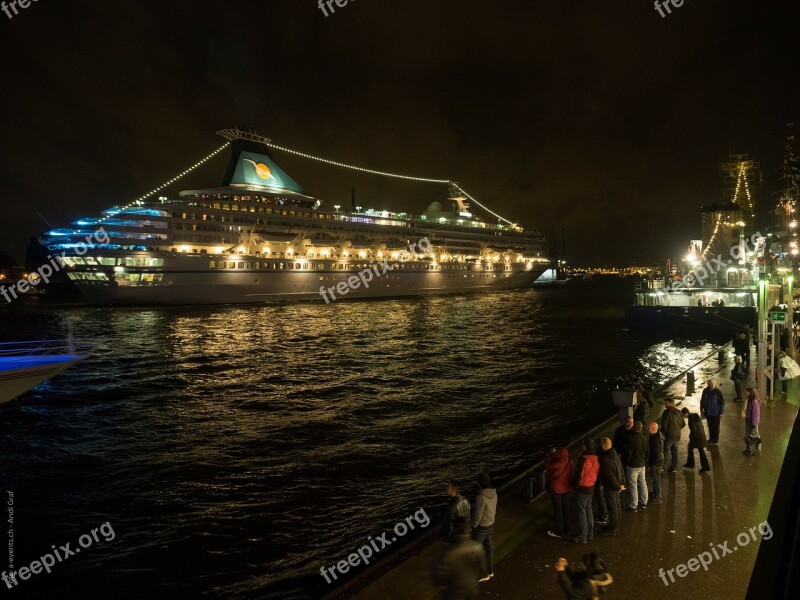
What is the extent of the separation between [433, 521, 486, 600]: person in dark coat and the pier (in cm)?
20

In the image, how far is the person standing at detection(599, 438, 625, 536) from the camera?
18.4 feet

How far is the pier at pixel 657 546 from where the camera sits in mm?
4684

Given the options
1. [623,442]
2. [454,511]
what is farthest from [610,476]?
[454,511]

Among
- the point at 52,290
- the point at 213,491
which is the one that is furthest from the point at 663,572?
the point at 52,290

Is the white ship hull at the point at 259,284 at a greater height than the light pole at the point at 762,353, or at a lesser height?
greater

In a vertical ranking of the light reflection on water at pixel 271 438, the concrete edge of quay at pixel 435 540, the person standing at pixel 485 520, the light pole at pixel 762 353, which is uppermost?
the light pole at pixel 762 353

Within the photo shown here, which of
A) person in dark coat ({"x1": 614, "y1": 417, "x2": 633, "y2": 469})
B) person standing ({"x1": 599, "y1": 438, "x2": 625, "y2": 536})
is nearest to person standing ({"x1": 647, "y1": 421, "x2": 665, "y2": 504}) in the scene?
person in dark coat ({"x1": 614, "y1": 417, "x2": 633, "y2": 469})

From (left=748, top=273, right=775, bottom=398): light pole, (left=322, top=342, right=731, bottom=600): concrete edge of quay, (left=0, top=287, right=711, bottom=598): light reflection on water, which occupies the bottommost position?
(left=0, top=287, right=711, bottom=598): light reflection on water

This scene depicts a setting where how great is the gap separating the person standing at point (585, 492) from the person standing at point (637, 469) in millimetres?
864

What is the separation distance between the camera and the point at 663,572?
4.88 metres

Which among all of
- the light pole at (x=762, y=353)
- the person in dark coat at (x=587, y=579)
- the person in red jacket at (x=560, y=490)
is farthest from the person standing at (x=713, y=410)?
the person in dark coat at (x=587, y=579)

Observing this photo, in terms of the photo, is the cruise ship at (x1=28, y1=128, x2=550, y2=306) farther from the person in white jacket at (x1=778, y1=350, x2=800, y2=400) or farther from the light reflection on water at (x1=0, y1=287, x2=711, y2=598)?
the person in white jacket at (x1=778, y1=350, x2=800, y2=400)

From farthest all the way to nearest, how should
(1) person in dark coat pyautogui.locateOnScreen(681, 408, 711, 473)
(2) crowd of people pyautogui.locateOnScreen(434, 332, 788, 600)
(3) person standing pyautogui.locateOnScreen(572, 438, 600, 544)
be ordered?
(1) person in dark coat pyautogui.locateOnScreen(681, 408, 711, 473) < (3) person standing pyautogui.locateOnScreen(572, 438, 600, 544) < (2) crowd of people pyautogui.locateOnScreen(434, 332, 788, 600)

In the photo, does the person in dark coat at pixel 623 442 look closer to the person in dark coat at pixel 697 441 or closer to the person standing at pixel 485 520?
the person in dark coat at pixel 697 441
